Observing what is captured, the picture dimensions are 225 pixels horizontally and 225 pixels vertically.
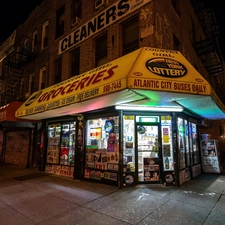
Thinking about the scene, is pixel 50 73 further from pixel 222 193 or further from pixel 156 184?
pixel 222 193

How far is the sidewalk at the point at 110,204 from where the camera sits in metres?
4.06

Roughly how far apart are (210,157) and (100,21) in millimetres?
9021

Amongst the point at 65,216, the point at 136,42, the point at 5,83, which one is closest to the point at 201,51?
the point at 136,42

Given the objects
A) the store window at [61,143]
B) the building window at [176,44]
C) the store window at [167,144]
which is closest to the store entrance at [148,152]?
the store window at [167,144]

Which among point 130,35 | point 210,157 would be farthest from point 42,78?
point 210,157

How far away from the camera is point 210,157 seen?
Answer: 9.36 metres

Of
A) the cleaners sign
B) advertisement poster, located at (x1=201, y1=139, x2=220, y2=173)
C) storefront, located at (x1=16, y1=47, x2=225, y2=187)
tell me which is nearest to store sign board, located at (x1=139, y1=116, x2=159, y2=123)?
storefront, located at (x1=16, y1=47, x2=225, y2=187)

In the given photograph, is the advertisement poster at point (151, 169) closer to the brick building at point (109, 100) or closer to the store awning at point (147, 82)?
the brick building at point (109, 100)

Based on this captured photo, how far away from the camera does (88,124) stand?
8062mm

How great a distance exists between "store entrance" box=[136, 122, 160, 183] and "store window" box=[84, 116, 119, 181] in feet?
3.04

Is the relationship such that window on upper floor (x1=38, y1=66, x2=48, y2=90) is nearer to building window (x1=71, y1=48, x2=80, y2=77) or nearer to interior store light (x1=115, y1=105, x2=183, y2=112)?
building window (x1=71, y1=48, x2=80, y2=77)

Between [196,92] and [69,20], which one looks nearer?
[196,92]

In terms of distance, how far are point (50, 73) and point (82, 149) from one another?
5.80 m

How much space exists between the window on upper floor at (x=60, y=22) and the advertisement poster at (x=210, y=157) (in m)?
10.8
